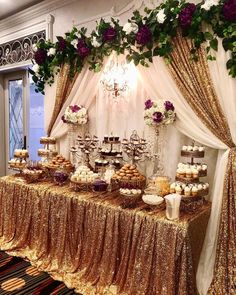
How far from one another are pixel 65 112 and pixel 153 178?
132 cm

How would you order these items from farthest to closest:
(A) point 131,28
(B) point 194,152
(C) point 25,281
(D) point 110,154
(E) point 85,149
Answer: (E) point 85,149
(D) point 110,154
(A) point 131,28
(C) point 25,281
(B) point 194,152

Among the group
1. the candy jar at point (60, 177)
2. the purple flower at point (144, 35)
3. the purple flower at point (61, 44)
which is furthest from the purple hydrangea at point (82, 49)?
the candy jar at point (60, 177)

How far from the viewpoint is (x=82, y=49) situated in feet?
9.67

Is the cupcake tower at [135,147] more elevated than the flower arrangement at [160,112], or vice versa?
the flower arrangement at [160,112]

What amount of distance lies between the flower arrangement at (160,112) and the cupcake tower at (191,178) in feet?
1.10

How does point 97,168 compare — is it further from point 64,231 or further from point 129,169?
point 64,231

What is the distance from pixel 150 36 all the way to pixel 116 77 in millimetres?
556

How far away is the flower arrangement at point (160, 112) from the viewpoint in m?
2.46

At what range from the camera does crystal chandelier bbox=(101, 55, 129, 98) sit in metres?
2.85

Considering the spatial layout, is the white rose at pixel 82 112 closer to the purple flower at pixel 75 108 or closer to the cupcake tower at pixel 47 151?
the purple flower at pixel 75 108

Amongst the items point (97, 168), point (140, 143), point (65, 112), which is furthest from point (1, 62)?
point (140, 143)

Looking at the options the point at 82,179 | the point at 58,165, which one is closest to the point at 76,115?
the point at 58,165

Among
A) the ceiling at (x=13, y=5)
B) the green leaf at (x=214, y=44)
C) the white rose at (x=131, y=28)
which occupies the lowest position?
the green leaf at (x=214, y=44)

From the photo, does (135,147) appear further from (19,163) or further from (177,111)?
(19,163)
